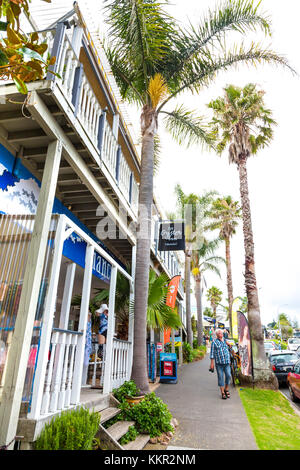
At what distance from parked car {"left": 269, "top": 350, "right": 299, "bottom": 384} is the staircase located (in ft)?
29.5

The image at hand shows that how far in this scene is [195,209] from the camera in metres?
24.7

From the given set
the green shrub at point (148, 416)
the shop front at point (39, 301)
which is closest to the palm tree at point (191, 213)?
the green shrub at point (148, 416)

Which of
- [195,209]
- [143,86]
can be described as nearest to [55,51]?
[143,86]

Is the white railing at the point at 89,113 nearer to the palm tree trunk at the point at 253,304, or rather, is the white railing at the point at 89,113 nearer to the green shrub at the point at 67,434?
the green shrub at the point at 67,434

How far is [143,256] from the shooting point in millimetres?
7777

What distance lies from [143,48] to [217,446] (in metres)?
9.19

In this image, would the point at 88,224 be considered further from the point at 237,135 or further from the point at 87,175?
the point at 237,135

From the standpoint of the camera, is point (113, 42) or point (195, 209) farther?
point (195, 209)

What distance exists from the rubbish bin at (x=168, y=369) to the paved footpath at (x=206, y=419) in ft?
2.04

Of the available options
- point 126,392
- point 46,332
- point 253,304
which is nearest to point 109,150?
point 46,332

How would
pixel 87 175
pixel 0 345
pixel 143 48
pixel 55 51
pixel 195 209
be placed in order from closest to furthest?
pixel 0 345
pixel 55 51
pixel 87 175
pixel 143 48
pixel 195 209

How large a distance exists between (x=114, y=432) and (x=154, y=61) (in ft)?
29.4

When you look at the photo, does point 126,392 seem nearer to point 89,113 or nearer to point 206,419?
point 206,419

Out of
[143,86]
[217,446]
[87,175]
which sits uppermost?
[143,86]
